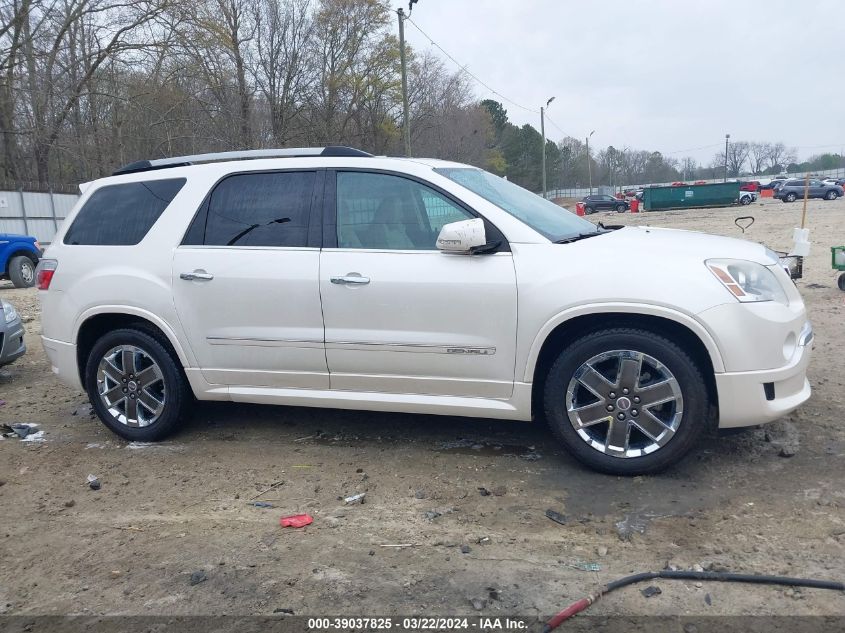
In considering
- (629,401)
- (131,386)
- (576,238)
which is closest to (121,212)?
(131,386)

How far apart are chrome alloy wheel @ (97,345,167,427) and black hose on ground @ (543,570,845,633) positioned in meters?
3.15

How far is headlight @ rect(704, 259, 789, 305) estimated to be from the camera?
3.48m

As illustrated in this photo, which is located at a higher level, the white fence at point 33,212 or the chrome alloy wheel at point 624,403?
the white fence at point 33,212

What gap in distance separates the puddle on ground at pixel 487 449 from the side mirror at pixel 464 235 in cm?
134

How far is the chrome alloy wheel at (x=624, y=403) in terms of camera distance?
3.56 metres

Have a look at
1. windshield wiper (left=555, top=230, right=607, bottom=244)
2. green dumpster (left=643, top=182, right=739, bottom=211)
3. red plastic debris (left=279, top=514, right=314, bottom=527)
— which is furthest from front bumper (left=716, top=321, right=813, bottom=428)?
green dumpster (left=643, top=182, right=739, bottom=211)

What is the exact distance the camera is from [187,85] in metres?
27.5

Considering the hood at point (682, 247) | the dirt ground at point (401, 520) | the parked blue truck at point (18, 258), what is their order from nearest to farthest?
the dirt ground at point (401, 520) → the hood at point (682, 247) → the parked blue truck at point (18, 258)

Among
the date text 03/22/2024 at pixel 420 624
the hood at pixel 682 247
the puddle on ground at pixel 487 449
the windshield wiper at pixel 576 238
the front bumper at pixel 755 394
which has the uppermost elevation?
the windshield wiper at pixel 576 238

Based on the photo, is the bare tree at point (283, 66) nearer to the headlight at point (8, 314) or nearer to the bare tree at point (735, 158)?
the headlight at point (8, 314)

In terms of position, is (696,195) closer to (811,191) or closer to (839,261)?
(811,191)

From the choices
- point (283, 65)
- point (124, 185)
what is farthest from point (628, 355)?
point (283, 65)

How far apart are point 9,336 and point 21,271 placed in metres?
9.45

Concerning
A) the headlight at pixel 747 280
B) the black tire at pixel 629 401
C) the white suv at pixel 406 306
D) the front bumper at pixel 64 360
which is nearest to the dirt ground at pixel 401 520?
the black tire at pixel 629 401
